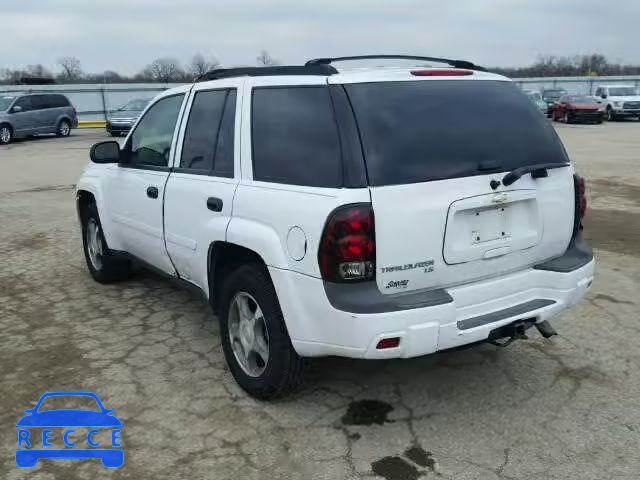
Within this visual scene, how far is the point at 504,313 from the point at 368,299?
0.80m

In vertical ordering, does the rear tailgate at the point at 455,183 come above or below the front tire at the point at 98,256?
above

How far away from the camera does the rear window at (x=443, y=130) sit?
9.43ft

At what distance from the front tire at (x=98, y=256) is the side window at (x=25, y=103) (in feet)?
67.9

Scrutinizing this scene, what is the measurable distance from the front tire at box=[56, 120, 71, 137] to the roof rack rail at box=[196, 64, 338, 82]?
24.1m

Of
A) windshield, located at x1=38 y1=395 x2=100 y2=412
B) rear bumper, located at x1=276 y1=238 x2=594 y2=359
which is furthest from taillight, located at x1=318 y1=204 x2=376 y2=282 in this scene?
windshield, located at x1=38 y1=395 x2=100 y2=412

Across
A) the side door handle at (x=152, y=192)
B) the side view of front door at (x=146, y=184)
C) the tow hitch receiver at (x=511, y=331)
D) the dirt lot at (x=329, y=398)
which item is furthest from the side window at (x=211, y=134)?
the tow hitch receiver at (x=511, y=331)

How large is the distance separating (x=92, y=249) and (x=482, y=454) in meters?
4.21

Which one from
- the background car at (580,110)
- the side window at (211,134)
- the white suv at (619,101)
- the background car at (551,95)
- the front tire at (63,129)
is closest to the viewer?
the side window at (211,134)

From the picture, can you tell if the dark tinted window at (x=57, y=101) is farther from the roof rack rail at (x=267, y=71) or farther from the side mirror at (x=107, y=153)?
the roof rack rail at (x=267, y=71)

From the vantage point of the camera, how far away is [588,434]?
10.3 ft

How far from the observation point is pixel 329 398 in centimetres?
356

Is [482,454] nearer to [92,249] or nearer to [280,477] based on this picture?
[280,477]

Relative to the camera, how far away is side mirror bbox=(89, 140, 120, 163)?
188 inches

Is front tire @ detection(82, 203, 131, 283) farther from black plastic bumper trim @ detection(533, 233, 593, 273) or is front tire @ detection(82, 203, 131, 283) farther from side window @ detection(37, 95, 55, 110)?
side window @ detection(37, 95, 55, 110)
